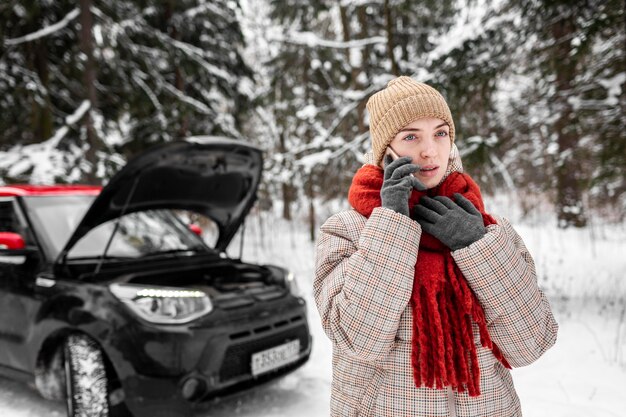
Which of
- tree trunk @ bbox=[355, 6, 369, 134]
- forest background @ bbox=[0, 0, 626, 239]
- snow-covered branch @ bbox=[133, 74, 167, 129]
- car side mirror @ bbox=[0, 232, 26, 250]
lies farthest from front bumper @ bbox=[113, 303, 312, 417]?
snow-covered branch @ bbox=[133, 74, 167, 129]

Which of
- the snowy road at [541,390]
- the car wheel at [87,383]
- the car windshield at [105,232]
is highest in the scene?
the car windshield at [105,232]

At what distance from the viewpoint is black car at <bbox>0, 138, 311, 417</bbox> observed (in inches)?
108

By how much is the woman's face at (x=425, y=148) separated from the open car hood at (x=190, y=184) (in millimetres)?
1943

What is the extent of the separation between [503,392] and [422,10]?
350 inches

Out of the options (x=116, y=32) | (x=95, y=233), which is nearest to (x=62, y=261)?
(x=95, y=233)

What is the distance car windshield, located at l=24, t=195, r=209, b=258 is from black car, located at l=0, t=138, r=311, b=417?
0.5 inches

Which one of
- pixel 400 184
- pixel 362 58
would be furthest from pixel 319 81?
pixel 400 184

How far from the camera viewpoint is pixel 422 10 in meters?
8.97

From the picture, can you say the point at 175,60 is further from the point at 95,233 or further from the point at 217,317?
the point at 217,317

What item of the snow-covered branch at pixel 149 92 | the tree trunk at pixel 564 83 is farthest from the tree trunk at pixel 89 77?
the tree trunk at pixel 564 83

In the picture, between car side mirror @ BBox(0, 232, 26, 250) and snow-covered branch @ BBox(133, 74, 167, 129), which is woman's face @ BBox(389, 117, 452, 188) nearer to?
car side mirror @ BBox(0, 232, 26, 250)

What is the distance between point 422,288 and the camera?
4.31 ft

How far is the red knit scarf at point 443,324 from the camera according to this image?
127cm

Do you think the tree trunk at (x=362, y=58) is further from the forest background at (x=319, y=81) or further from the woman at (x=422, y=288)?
the woman at (x=422, y=288)
